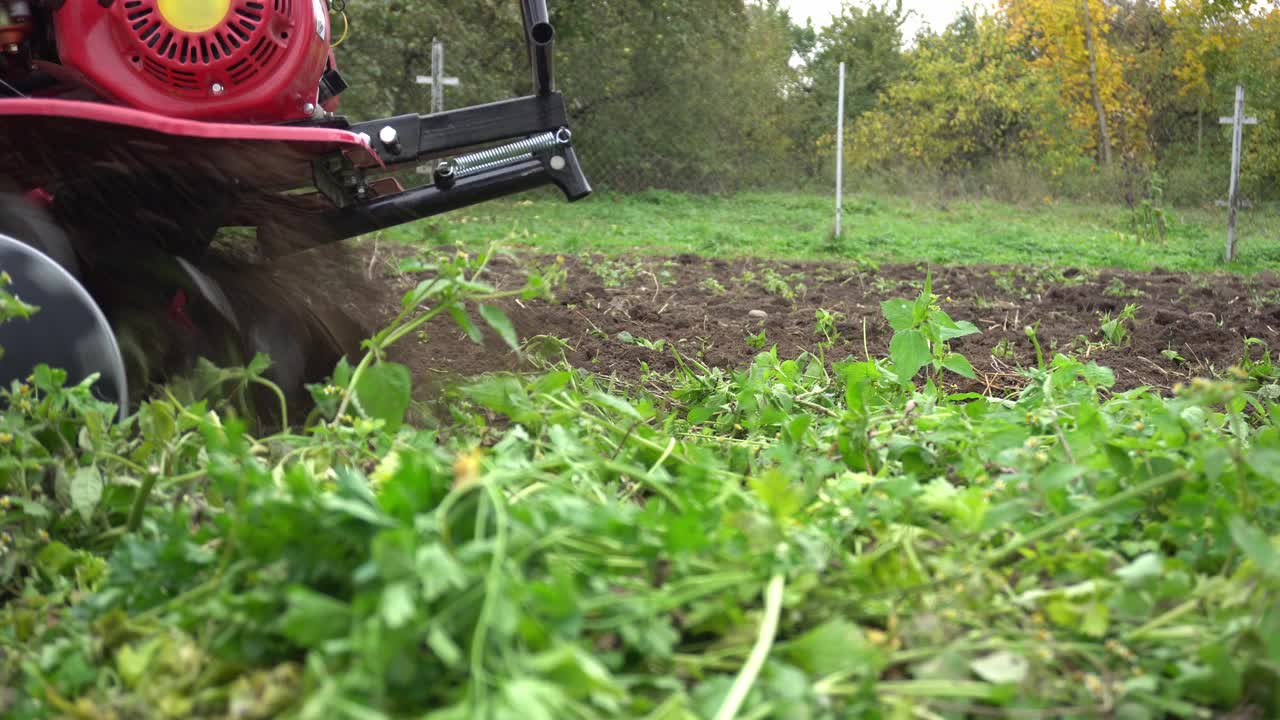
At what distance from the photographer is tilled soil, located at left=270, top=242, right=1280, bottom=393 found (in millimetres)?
3748

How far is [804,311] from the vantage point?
225 inches

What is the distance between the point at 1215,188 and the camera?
52.8 feet

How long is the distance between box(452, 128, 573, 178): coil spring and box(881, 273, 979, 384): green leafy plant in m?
1.07

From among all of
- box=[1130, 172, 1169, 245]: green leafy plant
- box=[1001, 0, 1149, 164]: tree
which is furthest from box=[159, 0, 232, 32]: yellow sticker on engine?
box=[1001, 0, 1149, 164]: tree

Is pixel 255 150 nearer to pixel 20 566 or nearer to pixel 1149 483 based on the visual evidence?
pixel 20 566

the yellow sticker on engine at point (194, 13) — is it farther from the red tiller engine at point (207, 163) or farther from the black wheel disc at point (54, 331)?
the black wheel disc at point (54, 331)

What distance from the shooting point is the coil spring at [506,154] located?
3131 mm

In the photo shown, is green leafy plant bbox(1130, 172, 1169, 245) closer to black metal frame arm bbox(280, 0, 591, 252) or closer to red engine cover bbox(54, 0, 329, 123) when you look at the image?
black metal frame arm bbox(280, 0, 591, 252)

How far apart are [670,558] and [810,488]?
46 centimetres

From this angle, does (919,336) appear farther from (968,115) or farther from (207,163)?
(968,115)

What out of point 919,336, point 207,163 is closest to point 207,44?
point 207,163

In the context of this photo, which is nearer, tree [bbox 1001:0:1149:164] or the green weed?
the green weed

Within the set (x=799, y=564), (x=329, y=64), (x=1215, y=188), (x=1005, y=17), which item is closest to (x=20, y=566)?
(x=799, y=564)

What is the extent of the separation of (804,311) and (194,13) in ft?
11.8
